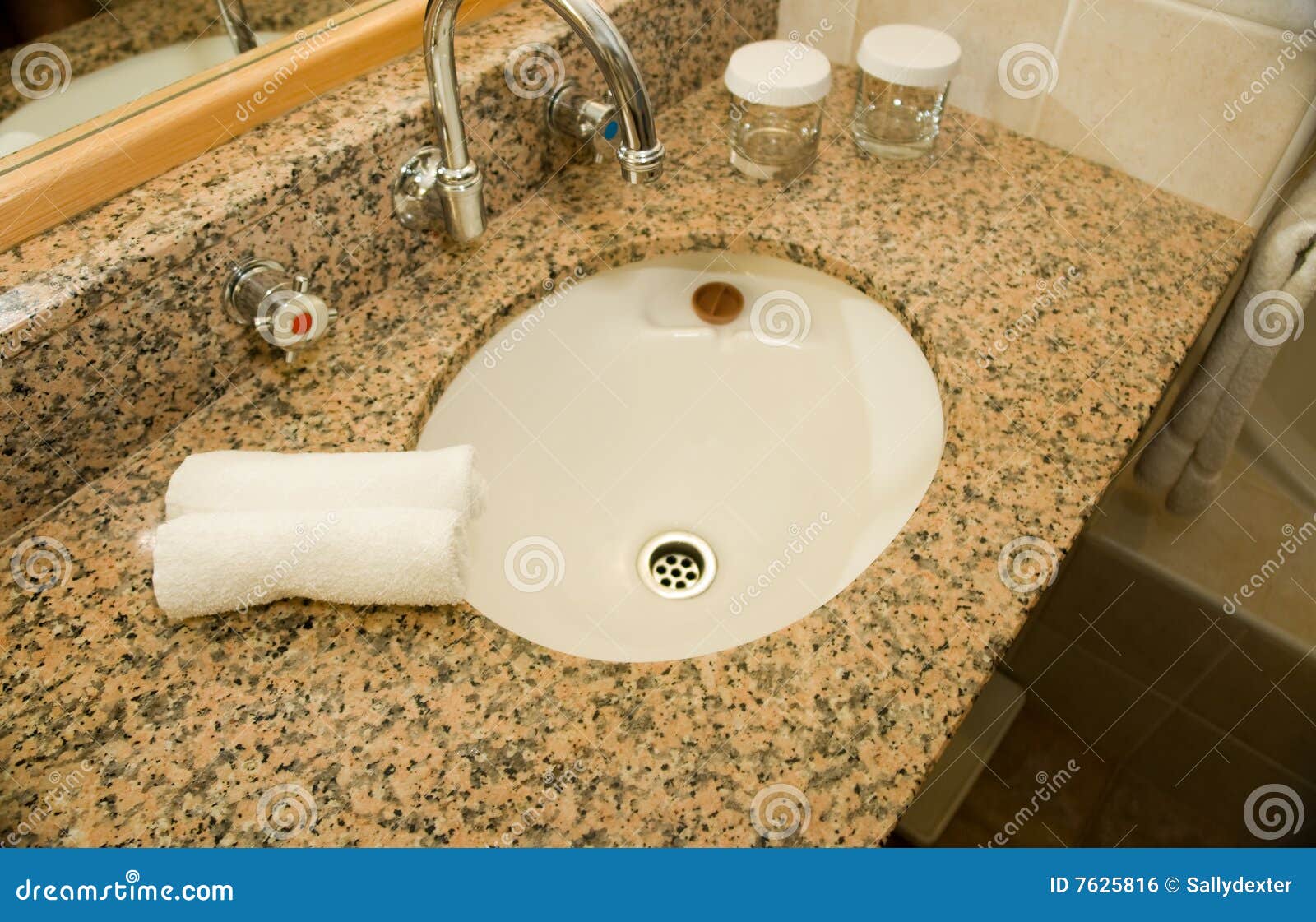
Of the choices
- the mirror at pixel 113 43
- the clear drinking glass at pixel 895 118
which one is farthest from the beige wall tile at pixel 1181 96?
the mirror at pixel 113 43

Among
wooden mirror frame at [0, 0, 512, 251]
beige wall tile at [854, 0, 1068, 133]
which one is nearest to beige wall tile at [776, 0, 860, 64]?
beige wall tile at [854, 0, 1068, 133]

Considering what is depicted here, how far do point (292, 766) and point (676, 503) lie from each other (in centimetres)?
46

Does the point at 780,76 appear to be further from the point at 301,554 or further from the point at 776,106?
the point at 301,554

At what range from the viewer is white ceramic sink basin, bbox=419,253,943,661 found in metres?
0.76

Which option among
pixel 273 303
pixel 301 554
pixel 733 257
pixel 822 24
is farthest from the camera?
pixel 822 24

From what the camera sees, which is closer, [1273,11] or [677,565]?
[1273,11]

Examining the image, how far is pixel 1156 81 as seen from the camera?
850mm

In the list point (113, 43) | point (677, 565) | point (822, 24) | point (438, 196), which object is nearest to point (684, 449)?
point (677, 565)

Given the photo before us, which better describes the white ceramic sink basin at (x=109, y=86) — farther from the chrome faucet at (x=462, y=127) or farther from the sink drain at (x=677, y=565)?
the sink drain at (x=677, y=565)

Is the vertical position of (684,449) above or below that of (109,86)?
below

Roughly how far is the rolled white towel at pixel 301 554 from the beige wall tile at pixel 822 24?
807 mm

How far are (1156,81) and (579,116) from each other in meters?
0.56

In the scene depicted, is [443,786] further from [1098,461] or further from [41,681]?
[1098,461]

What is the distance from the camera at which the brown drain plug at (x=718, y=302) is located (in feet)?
3.07
